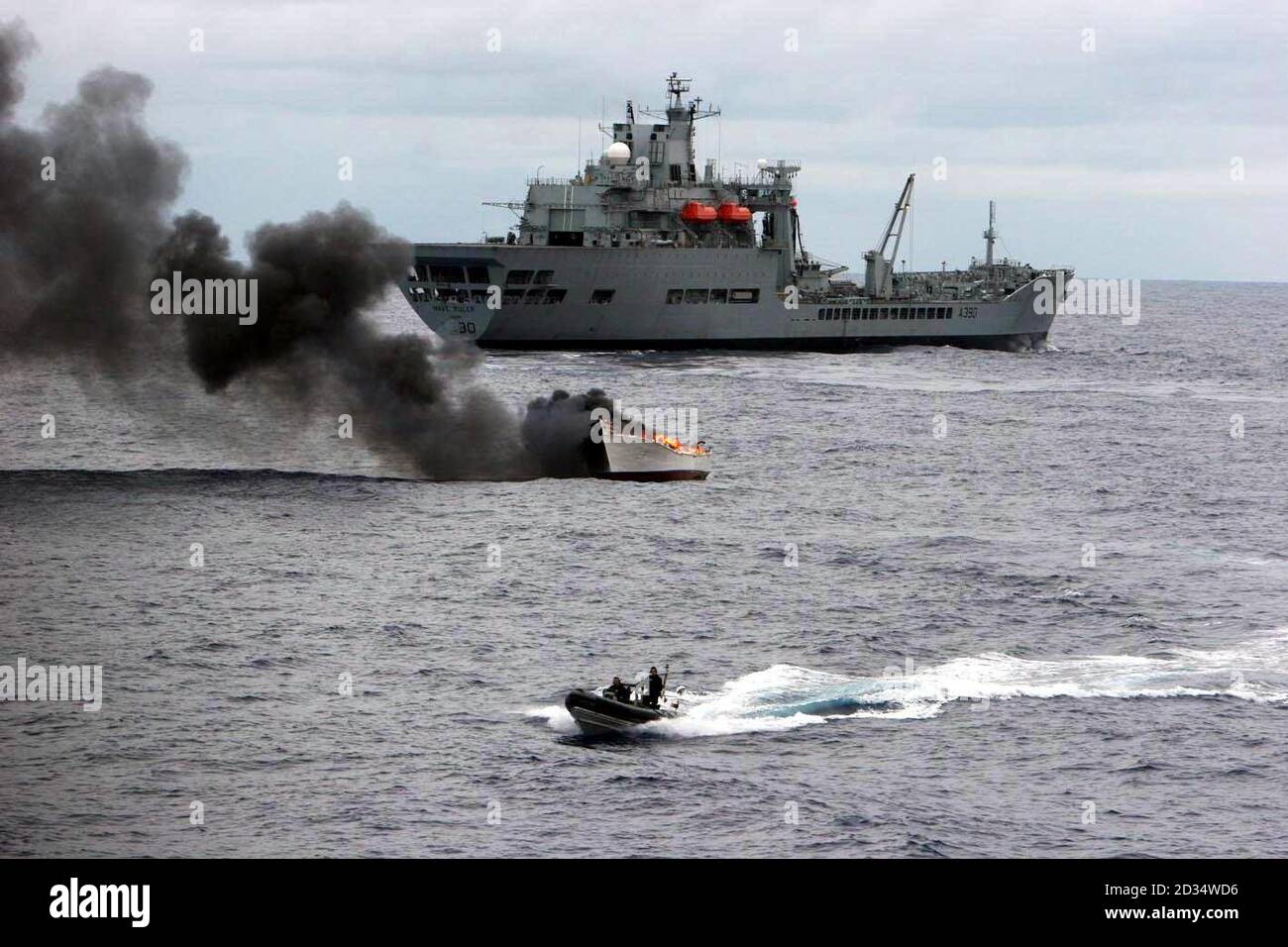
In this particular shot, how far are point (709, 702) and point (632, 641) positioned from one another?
6.85 metres

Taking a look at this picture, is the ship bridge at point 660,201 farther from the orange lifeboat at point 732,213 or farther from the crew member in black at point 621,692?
the crew member in black at point 621,692

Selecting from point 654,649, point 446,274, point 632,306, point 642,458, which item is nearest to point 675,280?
point 632,306

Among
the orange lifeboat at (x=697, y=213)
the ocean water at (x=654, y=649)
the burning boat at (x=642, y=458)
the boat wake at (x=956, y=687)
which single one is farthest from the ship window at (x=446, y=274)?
the boat wake at (x=956, y=687)

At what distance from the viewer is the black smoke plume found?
233ft

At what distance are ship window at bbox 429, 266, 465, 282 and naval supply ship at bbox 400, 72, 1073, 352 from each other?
20cm

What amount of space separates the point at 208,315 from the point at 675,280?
7929 cm

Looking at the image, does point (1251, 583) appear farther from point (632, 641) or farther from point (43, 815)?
point (43, 815)

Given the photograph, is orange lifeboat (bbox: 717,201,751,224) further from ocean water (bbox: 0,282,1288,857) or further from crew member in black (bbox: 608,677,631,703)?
crew member in black (bbox: 608,677,631,703)

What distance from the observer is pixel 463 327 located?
476ft

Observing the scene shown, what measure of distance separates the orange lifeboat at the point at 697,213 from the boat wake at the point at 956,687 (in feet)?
343

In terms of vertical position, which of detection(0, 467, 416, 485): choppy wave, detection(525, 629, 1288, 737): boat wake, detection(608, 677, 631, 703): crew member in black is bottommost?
detection(525, 629, 1288, 737): boat wake

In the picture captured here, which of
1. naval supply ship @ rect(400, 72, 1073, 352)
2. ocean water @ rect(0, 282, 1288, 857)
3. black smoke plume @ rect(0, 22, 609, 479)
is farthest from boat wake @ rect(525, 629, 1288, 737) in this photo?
naval supply ship @ rect(400, 72, 1073, 352)

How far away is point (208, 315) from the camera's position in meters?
73.5
